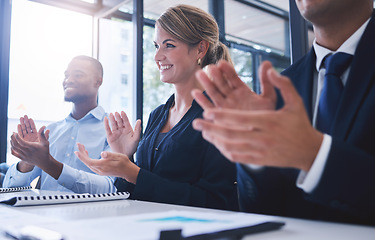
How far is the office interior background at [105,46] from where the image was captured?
3.85m

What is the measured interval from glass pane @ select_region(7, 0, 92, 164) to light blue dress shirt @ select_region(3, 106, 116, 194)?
174 centimetres

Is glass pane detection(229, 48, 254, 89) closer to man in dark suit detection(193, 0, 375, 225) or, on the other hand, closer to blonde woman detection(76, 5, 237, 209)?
blonde woman detection(76, 5, 237, 209)

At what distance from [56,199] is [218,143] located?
2.33 feet

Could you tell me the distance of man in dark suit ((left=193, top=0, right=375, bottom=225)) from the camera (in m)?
0.56

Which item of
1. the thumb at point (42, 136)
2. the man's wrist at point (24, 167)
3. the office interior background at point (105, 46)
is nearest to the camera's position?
the thumb at point (42, 136)

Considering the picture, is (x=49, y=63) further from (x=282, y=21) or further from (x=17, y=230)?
(x=17, y=230)

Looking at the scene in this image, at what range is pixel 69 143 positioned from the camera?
7.45ft

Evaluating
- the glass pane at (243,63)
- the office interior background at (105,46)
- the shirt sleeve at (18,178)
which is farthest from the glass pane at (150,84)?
the shirt sleeve at (18,178)

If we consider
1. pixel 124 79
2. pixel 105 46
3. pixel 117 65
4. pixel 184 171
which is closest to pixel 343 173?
pixel 184 171

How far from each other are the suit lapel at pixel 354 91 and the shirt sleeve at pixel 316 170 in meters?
0.23

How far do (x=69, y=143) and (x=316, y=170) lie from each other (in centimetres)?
194

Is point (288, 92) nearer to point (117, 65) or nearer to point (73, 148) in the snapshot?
point (73, 148)

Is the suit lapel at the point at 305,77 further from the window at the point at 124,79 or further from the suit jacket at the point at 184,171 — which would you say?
the window at the point at 124,79

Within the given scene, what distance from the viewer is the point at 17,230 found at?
62 cm
